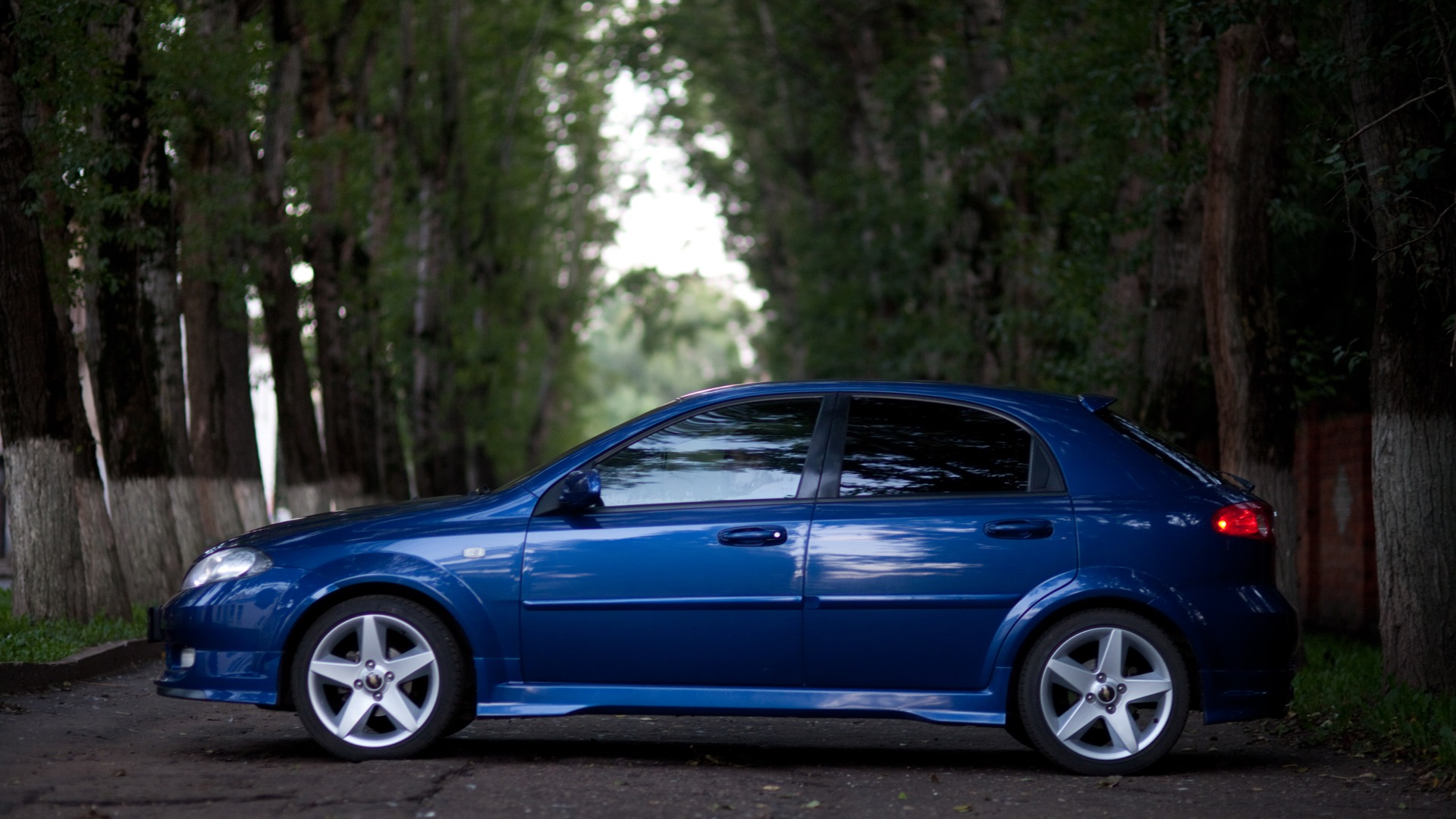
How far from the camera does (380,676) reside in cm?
719

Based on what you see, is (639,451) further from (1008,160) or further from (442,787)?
(1008,160)

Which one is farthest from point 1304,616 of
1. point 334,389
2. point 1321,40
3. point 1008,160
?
point 334,389

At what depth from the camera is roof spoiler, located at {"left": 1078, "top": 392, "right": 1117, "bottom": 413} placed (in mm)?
7418

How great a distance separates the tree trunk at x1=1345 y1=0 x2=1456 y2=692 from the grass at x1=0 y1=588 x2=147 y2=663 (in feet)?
26.1

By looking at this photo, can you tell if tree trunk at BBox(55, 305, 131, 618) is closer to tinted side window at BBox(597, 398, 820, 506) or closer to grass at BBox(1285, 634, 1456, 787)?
tinted side window at BBox(597, 398, 820, 506)

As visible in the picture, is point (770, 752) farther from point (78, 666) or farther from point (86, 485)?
point (86, 485)

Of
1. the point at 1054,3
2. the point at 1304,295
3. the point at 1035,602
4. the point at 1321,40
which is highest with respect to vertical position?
the point at 1054,3

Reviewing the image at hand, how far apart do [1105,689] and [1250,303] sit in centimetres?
502

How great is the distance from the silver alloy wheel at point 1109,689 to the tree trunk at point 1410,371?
2579 millimetres

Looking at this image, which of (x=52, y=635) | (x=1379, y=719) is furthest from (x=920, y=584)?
(x=52, y=635)

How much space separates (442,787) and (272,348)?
17039 millimetres

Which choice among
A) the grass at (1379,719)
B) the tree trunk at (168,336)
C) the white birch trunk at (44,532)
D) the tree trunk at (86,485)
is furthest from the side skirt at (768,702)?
the tree trunk at (168,336)

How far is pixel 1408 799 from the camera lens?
6867mm

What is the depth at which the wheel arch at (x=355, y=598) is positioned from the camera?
7188 millimetres
